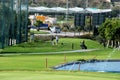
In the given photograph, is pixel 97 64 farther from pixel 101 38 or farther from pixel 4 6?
pixel 101 38

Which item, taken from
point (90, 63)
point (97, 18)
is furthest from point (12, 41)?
point (97, 18)

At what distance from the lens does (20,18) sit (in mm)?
71188

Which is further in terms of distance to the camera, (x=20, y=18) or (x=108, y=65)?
(x=20, y=18)

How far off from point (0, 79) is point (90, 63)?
1492cm

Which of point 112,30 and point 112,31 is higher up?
point 112,30

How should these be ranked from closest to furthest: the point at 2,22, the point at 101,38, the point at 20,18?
the point at 2,22
the point at 20,18
the point at 101,38

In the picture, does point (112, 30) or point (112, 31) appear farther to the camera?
point (112, 30)

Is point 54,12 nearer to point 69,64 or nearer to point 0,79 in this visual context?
point 69,64

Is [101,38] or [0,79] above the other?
[0,79]

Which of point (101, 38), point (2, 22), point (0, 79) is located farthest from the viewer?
point (101, 38)

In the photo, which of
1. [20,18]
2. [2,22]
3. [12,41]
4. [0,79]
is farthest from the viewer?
[20,18]

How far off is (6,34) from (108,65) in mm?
22218

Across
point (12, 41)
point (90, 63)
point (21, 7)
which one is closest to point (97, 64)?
point (90, 63)

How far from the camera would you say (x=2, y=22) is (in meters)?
55.2
